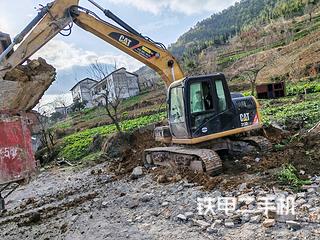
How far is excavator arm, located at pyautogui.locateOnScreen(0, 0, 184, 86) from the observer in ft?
29.1

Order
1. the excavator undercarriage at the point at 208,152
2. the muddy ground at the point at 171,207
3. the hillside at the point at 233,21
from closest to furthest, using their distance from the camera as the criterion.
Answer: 1. the muddy ground at the point at 171,207
2. the excavator undercarriage at the point at 208,152
3. the hillside at the point at 233,21

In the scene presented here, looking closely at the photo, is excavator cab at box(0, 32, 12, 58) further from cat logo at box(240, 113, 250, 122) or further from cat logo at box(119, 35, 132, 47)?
cat logo at box(240, 113, 250, 122)

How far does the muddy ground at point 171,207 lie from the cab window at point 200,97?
1.38m

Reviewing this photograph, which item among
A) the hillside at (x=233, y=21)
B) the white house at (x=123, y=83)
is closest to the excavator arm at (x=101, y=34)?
the white house at (x=123, y=83)

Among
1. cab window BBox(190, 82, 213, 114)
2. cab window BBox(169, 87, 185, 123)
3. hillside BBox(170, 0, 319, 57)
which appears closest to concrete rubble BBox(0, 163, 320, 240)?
cab window BBox(169, 87, 185, 123)

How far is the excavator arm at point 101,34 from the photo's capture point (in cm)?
887

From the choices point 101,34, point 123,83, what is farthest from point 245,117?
point 123,83

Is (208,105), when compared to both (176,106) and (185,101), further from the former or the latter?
(176,106)

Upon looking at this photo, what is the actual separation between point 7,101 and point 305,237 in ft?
12.6

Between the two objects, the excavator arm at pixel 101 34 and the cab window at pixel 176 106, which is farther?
the excavator arm at pixel 101 34

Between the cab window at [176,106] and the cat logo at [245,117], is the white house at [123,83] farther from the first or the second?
the cat logo at [245,117]

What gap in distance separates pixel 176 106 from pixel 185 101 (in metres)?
0.61

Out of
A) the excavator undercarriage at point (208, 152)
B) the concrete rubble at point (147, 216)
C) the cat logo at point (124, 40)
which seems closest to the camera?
the concrete rubble at point (147, 216)

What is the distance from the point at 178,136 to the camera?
9117 mm
